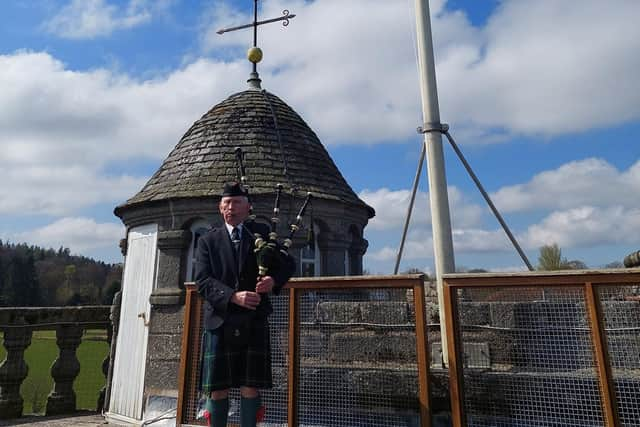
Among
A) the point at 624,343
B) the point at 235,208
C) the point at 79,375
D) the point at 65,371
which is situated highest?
the point at 235,208

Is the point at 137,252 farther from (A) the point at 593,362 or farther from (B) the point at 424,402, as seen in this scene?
(A) the point at 593,362

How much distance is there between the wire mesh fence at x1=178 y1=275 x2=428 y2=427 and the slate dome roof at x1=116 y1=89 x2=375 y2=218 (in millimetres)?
2733

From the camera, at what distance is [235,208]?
3.27m

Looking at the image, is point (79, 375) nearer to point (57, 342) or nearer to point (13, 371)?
point (57, 342)

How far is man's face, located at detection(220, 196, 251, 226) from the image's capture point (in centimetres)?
327

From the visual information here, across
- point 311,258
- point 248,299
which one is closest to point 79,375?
point 311,258

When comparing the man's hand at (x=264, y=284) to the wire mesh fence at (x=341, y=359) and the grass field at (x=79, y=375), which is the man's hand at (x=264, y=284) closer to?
the wire mesh fence at (x=341, y=359)

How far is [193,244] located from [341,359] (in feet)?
11.5

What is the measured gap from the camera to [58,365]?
27.3 feet

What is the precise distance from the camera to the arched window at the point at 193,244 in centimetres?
663

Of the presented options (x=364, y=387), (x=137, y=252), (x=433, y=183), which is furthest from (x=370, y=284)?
(x=137, y=252)

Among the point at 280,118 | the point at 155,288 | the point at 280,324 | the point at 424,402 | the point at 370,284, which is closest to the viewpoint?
the point at 424,402

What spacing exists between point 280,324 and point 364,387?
3.01 feet

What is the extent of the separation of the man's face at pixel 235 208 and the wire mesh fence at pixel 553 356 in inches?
68.1
